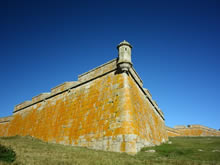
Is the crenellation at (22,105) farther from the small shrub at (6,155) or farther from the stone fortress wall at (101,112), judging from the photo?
the small shrub at (6,155)

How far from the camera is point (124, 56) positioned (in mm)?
12859

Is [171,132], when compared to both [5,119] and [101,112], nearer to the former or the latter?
[101,112]

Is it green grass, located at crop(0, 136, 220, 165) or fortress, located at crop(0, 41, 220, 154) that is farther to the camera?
fortress, located at crop(0, 41, 220, 154)

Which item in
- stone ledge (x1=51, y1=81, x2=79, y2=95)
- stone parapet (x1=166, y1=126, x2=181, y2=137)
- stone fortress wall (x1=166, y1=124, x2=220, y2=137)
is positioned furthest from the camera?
stone fortress wall (x1=166, y1=124, x2=220, y2=137)

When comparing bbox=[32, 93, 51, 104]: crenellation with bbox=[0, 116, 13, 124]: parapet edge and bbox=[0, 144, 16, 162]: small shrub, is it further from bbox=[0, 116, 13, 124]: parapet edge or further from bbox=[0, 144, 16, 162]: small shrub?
bbox=[0, 144, 16, 162]: small shrub

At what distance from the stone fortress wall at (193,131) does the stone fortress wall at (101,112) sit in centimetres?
2831

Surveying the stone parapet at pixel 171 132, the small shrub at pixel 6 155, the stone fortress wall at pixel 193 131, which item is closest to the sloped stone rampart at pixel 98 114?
the small shrub at pixel 6 155

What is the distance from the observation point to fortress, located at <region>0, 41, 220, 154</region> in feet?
37.4

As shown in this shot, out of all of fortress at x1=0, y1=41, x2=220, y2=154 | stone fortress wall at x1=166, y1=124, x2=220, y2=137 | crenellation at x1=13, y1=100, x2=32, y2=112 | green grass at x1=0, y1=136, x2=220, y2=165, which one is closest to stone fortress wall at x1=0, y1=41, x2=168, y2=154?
fortress at x1=0, y1=41, x2=220, y2=154

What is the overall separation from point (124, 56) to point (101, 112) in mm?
4317

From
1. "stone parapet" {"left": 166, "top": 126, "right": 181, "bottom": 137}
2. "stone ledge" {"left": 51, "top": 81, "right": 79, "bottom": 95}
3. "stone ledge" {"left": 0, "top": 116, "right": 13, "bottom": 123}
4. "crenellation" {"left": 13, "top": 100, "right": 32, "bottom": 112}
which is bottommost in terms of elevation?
"stone parapet" {"left": 166, "top": 126, "right": 181, "bottom": 137}

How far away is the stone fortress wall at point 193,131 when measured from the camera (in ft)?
135

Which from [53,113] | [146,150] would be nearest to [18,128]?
[53,113]

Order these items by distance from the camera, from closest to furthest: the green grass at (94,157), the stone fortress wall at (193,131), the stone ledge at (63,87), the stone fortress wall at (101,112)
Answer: the green grass at (94,157) → the stone fortress wall at (101,112) → the stone ledge at (63,87) → the stone fortress wall at (193,131)
